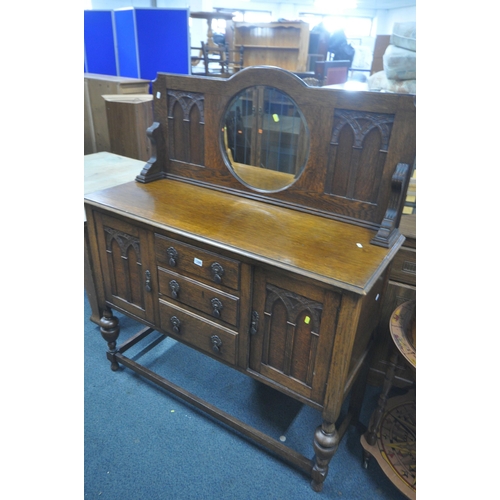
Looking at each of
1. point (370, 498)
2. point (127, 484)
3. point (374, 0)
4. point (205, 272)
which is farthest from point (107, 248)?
point (374, 0)

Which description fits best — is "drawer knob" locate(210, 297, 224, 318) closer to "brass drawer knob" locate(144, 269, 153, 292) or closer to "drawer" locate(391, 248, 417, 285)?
"brass drawer knob" locate(144, 269, 153, 292)

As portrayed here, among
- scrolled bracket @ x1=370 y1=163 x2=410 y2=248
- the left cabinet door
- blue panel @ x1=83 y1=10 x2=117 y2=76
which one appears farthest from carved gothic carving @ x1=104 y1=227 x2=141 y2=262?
blue panel @ x1=83 y1=10 x2=117 y2=76

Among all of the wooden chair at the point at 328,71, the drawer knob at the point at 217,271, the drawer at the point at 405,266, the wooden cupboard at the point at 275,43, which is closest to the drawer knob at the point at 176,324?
the drawer knob at the point at 217,271

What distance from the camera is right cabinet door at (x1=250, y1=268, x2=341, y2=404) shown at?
1.23m

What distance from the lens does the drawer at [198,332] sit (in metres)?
1.52

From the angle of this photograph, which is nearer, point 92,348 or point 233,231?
point 233,231

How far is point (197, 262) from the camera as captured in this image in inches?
57.0

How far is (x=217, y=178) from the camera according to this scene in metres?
1.72

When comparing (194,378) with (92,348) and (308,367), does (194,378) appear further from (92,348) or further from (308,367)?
(308,367)

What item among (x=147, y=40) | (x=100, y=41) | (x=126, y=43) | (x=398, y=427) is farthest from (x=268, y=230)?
(x=100, y=41)

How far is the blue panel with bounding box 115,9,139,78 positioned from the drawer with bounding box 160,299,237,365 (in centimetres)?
474

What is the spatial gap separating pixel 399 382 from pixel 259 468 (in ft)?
2.81

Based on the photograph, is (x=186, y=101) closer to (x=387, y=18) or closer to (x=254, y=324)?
(x=254, y=324)

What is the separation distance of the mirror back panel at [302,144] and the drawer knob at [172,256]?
15.9 inches
